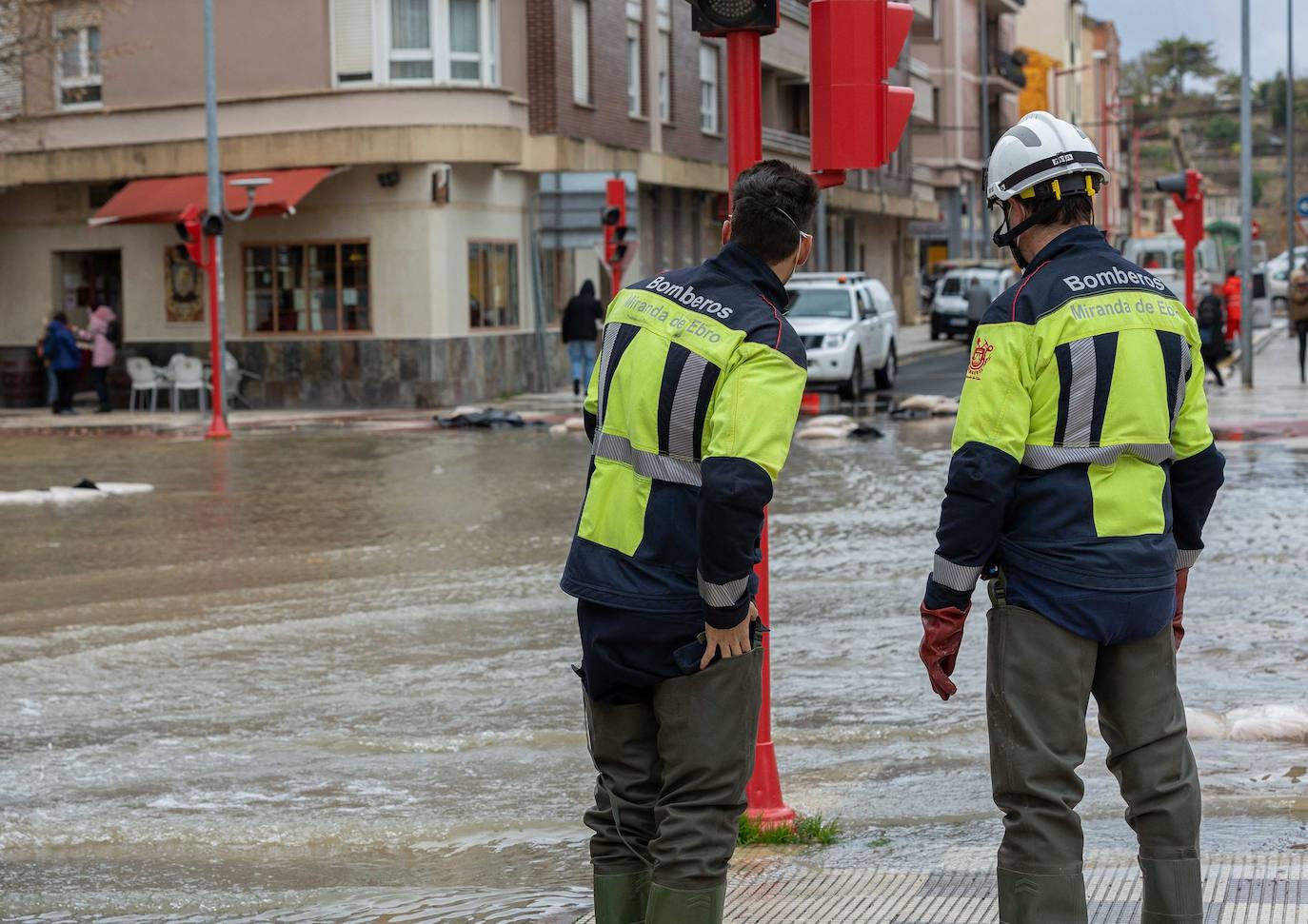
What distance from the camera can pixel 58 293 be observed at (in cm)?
3123

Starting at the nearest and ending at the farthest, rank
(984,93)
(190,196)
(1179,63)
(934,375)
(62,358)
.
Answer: (62,358) < (190,196) < (934,375) < (984,93) < (1179,63)

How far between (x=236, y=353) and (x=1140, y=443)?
26.9 metres

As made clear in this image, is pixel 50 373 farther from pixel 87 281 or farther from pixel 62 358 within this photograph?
pixel 87 281

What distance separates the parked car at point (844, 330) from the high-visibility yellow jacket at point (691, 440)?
74.2ft

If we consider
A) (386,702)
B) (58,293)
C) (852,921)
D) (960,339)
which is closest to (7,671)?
(386,702)

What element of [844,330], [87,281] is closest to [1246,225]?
[844,330]

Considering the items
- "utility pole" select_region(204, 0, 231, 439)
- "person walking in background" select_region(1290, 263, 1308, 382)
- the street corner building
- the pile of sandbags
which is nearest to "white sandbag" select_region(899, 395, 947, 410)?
the pile of sandbags

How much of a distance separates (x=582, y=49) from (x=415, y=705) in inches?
1035

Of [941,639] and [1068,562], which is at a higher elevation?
[1068,562]

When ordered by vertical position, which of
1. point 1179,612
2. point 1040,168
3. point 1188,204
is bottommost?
point 1179,612

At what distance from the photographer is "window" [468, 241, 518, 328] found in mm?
29781

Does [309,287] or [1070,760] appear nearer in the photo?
[1070,760]

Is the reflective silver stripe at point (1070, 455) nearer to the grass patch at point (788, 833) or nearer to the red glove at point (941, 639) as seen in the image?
the red glove at point (941, 639)

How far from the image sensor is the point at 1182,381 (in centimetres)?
421
